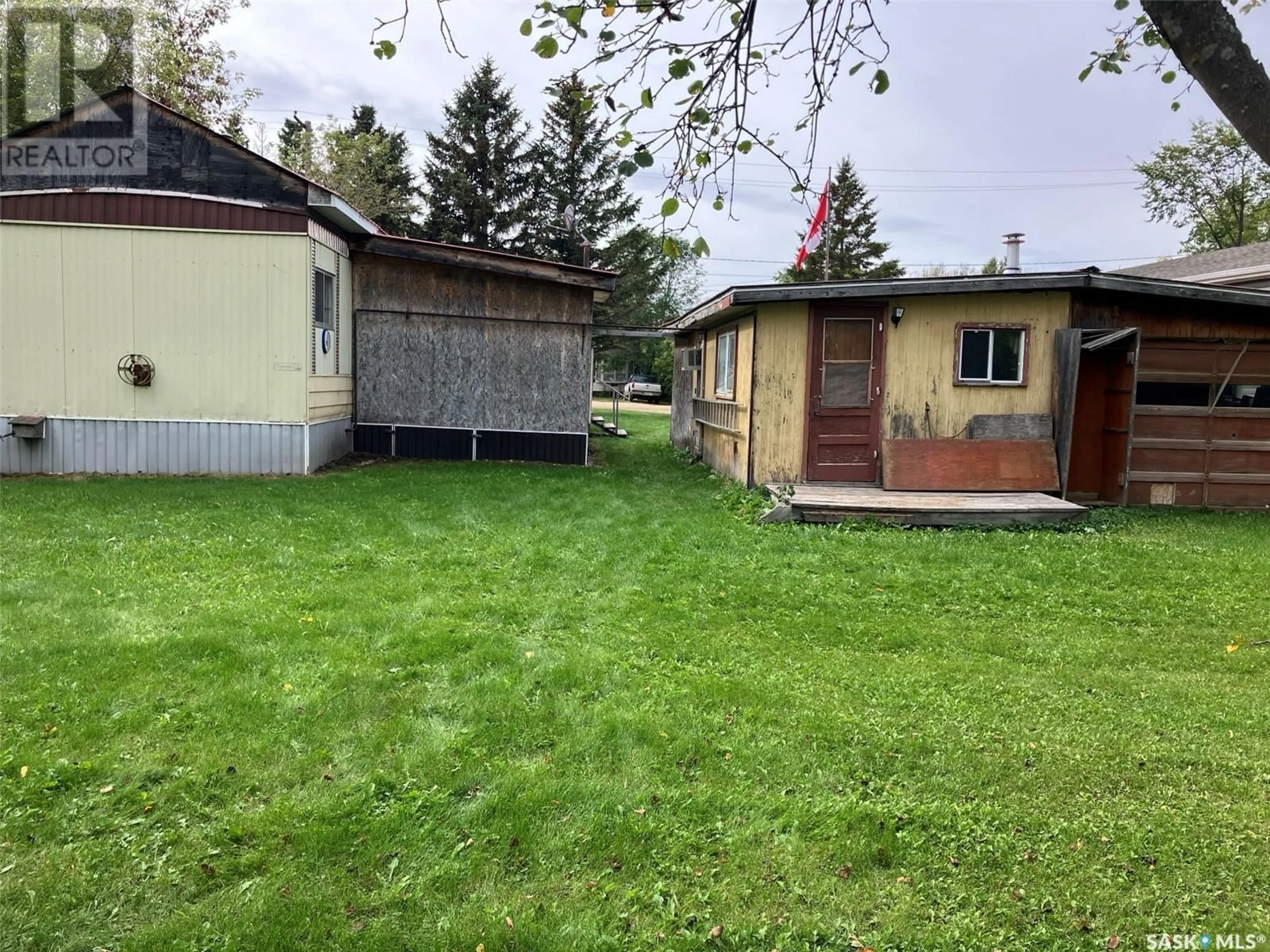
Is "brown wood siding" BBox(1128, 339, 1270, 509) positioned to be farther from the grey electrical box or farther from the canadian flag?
the grey electrical box

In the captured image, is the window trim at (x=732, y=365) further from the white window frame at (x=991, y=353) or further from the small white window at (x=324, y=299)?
the small white window at (x=324, y=299)

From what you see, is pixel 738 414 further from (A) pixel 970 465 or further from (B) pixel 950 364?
(A) pixel 970 465

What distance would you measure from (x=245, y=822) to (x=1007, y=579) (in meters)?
5.14

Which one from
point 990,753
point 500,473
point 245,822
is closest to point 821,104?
point 990,753

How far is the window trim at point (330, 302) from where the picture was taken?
1013 cm

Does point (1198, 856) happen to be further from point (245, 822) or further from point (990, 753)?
point (245, 822)

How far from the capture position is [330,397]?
10.9 metres

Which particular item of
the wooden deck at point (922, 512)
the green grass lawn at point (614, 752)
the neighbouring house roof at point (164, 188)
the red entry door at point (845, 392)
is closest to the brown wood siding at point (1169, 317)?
the red entry door at point (845, 392)

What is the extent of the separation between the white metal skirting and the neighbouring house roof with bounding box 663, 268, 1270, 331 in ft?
19.2

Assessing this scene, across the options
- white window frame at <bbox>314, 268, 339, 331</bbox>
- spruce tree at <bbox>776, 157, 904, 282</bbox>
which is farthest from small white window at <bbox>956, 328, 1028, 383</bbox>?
spruce tree at <bbox>776, 157, 904, 282</bbox>

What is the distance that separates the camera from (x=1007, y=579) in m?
5.83

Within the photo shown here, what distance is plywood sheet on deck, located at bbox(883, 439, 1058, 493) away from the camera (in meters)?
8.97

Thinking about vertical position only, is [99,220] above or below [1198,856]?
above

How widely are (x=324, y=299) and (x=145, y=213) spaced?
7.16 feet
